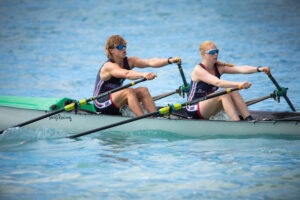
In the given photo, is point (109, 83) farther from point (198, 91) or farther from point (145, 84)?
point (145, 84)

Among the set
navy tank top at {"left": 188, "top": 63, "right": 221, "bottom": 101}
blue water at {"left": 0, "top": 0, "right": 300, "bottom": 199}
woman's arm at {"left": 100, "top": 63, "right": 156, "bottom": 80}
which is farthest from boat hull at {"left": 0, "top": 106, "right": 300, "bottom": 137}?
woman's arm at {"left": 100, "top": 63, "right": 156, "bottom": 80}

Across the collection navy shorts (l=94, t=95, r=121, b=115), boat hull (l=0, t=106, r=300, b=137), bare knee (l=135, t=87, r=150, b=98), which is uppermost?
bare knee (l=135, t=87, r=150, b=98)

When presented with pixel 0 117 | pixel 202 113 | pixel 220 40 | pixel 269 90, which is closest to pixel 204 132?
pixel 202 113

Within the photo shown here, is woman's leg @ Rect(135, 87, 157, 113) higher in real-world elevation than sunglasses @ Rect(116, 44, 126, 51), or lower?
lower

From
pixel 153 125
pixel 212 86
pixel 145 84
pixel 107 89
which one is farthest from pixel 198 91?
pixel 145 84

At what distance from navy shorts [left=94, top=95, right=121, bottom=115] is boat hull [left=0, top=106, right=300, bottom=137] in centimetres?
Result: 26

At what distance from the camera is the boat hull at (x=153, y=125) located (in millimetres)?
10031

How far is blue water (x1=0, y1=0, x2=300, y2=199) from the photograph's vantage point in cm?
859

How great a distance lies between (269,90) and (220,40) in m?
7.35

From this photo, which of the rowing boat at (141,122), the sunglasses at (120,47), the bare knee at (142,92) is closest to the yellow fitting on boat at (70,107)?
the rowing boat at (141,122)

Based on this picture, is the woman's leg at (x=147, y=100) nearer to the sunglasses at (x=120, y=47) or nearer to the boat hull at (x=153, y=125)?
the boat hull at (x=153, y=125)

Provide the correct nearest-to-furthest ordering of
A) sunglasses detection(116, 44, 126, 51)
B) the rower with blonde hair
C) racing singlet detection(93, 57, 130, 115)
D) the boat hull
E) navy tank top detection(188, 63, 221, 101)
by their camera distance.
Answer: the boat hull → the rower with blonde hair → navy tank top detection(188, 63, 221, 101) → sunglasses detection(116, 44, 126, 51) → racing singlet detection(93, 57, 130, 115)

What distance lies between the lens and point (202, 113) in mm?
10680

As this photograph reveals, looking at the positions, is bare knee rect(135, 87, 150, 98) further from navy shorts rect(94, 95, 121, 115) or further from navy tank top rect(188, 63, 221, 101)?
navy tank top rect(188, 63, 221, 101)
